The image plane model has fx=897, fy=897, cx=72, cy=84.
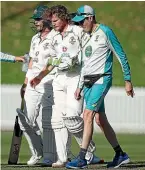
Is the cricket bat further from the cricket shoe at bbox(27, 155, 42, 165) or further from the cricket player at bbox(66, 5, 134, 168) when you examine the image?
the cricket player at bbox(66, 5, 134, 168)

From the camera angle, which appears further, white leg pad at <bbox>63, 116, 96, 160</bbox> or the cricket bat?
the cricket bat

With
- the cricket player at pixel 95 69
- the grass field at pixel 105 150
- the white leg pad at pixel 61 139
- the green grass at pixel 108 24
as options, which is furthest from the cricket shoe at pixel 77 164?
the green grass at pixel 108 24

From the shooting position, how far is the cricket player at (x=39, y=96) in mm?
11875

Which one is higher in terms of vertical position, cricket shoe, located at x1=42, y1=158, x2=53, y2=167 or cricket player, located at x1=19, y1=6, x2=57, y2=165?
cricket player, located at x1=19, y1=6, x2=57, y2=165

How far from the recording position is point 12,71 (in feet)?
89.5

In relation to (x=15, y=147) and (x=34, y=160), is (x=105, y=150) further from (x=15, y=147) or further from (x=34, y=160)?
(x=34, y=160)

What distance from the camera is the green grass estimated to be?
89.2 ft

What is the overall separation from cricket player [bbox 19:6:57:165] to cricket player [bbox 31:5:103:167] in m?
0.26

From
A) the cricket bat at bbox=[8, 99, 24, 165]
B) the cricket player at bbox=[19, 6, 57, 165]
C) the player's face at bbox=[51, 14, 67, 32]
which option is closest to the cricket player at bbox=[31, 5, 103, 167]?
the player's face at bbox=[51, 14, 67, 32]

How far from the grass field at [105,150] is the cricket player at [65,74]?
509mm

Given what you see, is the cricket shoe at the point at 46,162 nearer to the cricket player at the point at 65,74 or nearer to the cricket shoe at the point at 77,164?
the cricket player at the point at 65,74

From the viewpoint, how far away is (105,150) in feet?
49.5

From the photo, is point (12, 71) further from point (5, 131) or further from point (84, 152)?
point (84, 152)

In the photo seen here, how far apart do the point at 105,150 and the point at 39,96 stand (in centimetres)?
337
